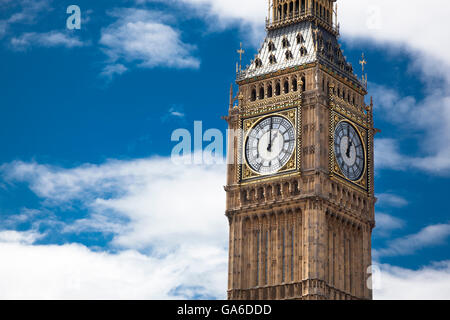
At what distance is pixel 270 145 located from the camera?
12388 centimetres

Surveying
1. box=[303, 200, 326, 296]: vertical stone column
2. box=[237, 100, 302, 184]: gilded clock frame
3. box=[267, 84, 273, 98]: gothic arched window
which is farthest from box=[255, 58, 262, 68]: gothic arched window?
box=[303, 200, 326, 296]: vertical stone column

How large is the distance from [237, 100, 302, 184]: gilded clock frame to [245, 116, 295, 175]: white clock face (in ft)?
1.11

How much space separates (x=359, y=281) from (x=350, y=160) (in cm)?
1278

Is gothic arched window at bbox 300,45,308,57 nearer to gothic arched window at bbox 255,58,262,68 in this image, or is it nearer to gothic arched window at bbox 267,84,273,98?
gothic arched window at bbox 267,84,273,98

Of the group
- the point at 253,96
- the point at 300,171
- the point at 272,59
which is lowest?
the point at 300,171

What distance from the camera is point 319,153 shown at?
12094 cm

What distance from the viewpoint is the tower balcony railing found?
424 feet

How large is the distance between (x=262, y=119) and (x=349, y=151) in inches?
386

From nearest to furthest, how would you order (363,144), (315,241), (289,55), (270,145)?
(315,241) < (270,145) < (289,55) < (363,144)

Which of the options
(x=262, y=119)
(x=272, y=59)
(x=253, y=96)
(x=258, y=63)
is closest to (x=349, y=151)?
(x=262, y=119)

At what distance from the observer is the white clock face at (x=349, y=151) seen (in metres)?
124

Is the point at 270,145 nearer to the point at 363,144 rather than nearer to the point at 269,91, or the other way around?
the point at 269,91

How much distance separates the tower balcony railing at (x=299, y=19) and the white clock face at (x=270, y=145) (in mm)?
12180
